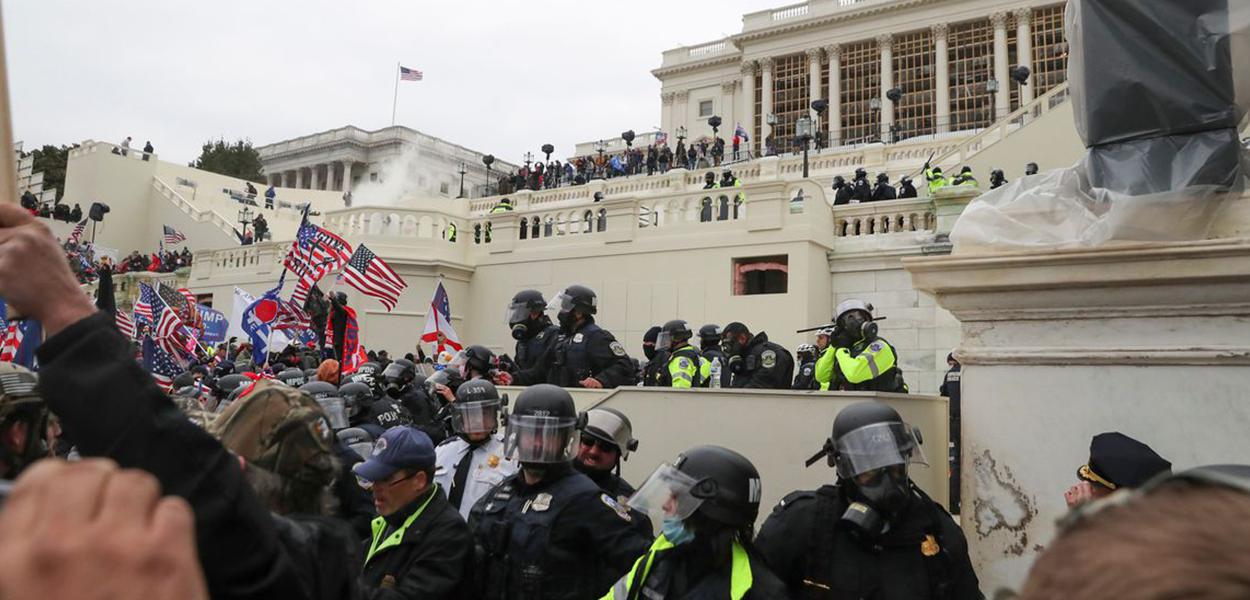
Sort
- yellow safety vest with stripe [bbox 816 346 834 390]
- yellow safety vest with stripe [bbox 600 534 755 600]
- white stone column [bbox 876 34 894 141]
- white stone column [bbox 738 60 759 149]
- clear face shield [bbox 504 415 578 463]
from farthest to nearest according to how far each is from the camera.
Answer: white stone column [bbox 738 60 759 149] → white stone column [bbox 876 34 894 141] → yellow safety vest with stripe [bbox 816 346 834 390] → clear face shield [bbox 504 415 578 463] → yellow safety vest with stripe [bbox 600 534 755 600]

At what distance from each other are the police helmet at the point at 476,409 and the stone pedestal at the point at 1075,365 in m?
2.70

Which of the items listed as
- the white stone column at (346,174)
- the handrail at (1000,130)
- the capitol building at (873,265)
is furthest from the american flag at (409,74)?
the handrail at (1000,130)

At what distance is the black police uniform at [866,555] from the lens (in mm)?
3152

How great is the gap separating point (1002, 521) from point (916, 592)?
106 centimetres

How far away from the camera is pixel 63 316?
145 centimetres

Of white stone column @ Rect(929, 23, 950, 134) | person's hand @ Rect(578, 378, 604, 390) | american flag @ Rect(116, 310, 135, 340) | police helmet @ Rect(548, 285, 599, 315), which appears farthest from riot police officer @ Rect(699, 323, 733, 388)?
white stone column @ Rect(929, 23, 950, 134)

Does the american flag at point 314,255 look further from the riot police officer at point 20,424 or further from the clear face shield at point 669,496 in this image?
the riot police officer at point 20,424

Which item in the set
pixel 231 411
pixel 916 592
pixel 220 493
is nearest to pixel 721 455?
pixel 916 592

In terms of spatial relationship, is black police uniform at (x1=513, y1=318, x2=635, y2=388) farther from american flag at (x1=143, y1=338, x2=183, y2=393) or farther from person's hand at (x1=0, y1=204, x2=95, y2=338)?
person's hand at (x1=0, y1=204, x2=95, y2=338)

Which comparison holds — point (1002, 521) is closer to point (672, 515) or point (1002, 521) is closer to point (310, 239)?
point (672, 515)

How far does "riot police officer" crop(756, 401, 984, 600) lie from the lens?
3.16 metres

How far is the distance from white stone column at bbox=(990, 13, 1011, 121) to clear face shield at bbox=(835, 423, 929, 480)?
4426cm

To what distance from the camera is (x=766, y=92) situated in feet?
165

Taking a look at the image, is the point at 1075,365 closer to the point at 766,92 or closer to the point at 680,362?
the point at 680,362
